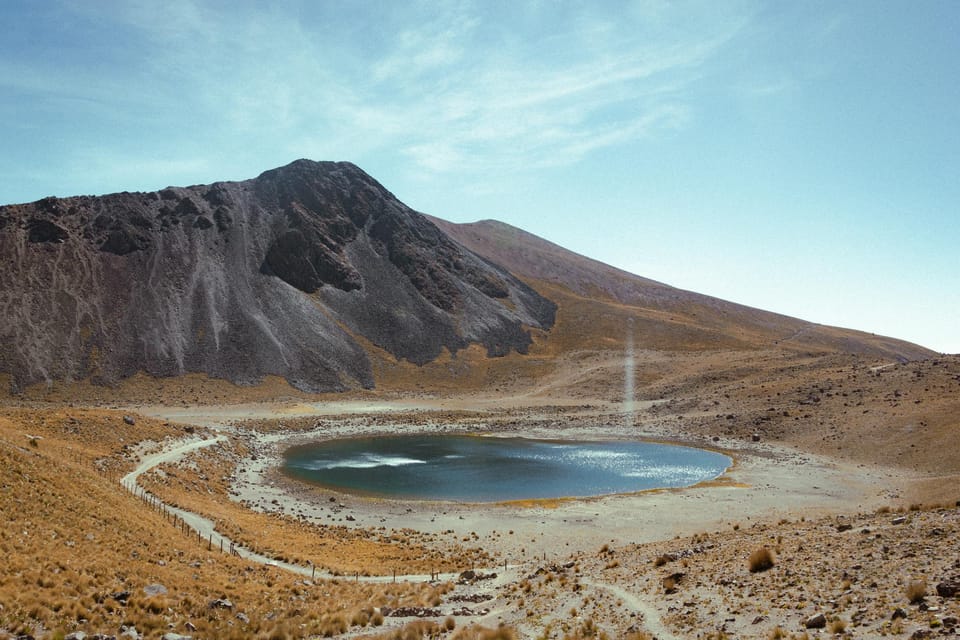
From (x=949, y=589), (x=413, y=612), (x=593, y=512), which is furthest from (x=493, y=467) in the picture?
(x=949, y=589)

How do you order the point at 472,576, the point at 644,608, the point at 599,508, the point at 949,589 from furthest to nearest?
the point at 599,508, the point at 472,576, the point at 644,608, the point at 949,589

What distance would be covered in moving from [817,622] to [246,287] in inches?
4167

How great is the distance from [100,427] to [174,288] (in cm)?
6446

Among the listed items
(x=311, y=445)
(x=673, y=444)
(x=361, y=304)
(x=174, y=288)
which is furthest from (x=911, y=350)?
(x=174, y=288)

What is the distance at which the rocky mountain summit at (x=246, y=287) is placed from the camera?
85250 mm

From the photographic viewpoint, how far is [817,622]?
1258 centimetres

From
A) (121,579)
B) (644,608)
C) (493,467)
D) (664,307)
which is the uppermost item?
(664,307)

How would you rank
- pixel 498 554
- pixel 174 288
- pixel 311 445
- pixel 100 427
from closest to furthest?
pixel 498 554, pixel 100 427, pixel 311 445, pixel 174 288

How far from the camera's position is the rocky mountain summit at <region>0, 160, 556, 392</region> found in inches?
3356

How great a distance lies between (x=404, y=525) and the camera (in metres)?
34.4

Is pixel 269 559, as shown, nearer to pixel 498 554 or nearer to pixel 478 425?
pixel 498 554

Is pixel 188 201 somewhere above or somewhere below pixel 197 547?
above

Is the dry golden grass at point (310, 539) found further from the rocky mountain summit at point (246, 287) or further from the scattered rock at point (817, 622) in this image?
the rocky mountain summit at point (246, 287)

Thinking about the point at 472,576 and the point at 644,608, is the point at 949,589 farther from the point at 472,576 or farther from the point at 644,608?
the point at 472,576
